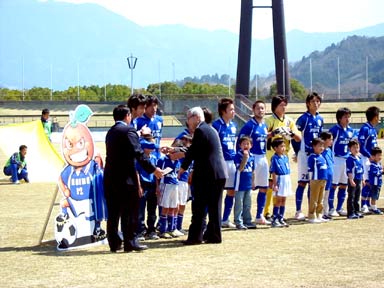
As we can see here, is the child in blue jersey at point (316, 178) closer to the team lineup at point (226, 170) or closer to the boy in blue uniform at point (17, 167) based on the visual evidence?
the team lineup at point (226, 170)

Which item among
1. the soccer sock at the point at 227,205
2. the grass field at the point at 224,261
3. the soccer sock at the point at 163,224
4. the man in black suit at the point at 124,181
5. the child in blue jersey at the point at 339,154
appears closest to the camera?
the grass field at the point at 224,261

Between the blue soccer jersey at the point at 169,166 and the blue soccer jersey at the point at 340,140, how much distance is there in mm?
3622

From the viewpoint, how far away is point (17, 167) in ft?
72.3

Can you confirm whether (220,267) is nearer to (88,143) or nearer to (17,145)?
(88,143)

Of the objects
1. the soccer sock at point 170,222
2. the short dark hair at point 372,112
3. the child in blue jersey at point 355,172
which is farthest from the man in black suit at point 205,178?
the short dark hair at point 372,112

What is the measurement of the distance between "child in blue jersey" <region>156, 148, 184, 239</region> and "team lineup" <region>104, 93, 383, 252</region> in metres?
0.01

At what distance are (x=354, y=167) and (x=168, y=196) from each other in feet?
13.2

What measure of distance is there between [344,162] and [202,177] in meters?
3.95

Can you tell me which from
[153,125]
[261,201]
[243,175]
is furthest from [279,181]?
[153,125]

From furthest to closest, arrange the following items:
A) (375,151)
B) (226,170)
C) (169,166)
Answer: (375,151)
(169,166)
(226,170)

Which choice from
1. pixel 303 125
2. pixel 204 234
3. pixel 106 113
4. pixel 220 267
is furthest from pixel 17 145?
pixel 106 113

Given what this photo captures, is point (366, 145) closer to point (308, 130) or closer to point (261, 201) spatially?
point (308, 130)

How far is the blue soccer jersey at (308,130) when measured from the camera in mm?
13995

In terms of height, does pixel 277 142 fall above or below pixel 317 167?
above
